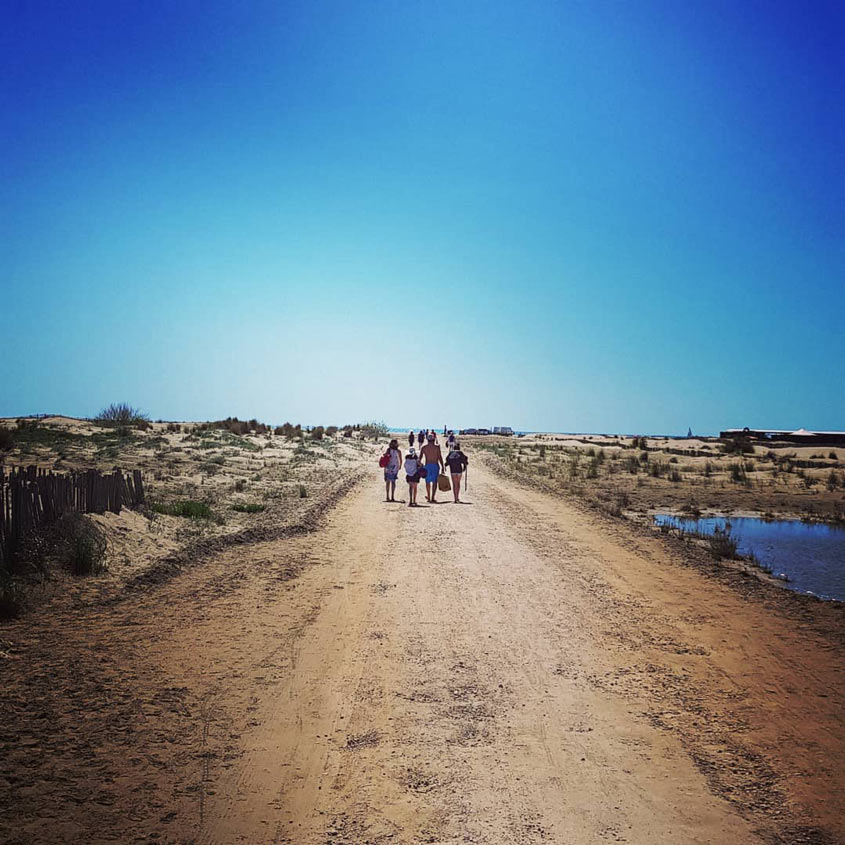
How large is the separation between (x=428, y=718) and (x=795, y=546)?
14.0 m

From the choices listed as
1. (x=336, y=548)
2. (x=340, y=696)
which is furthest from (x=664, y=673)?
(x=336, y=548)

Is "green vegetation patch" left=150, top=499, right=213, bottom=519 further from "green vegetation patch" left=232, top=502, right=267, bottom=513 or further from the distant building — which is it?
the distant building

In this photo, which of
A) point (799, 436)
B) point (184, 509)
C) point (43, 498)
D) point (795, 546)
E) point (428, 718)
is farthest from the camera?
point (799, 436)

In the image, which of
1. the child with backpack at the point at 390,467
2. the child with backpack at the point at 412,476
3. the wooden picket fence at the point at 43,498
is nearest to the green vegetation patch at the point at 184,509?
the wooden picket fence at the point at 43,498

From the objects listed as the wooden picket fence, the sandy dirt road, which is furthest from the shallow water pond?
the wooden picket fence

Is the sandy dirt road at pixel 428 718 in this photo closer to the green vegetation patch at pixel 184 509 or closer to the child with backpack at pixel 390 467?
the green vegetation patch at pixel 184 509

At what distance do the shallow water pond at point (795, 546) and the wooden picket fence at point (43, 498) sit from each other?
41.9 ft

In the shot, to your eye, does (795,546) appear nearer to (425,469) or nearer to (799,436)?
(425,469)

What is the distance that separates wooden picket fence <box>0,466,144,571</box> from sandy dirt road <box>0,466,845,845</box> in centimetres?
207

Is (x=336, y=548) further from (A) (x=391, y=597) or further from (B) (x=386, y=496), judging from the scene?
(B) (x=386, y=496)

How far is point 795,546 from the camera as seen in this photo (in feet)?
52.2

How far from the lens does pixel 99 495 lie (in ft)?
37.5

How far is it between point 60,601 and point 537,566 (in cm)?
740

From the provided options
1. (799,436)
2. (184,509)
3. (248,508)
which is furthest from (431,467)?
(799,436)
